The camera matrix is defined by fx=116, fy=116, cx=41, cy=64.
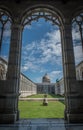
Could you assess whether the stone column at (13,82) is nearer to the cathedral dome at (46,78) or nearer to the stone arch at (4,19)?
the stone arch at (4,19)

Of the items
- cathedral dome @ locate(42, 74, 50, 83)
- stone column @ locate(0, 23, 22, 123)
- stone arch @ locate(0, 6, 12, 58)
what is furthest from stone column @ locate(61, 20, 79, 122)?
cathedral dome @ locate(42, 74, 50, 83)

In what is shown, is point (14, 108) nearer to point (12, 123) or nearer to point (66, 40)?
point (12, 123)

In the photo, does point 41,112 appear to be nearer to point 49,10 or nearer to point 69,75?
point 69,75

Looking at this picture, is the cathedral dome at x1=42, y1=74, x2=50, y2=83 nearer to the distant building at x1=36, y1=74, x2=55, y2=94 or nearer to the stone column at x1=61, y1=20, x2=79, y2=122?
the distant building at x1=36, y1=74, x2=55, y2=94

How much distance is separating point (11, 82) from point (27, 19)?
3.62 metres

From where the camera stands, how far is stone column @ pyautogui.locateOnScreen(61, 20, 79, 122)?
479cm

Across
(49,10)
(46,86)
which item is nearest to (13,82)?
(49,10)

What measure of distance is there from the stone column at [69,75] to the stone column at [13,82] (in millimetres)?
2170

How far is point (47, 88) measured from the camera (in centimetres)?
7288

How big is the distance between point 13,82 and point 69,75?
8.16 feet

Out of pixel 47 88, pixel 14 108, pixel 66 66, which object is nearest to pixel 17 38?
pixel 66 66

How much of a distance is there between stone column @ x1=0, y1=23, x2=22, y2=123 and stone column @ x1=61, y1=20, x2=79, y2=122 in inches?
85.4

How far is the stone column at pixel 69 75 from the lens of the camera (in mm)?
4785

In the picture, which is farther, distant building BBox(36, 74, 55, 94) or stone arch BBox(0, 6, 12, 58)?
distant building BBox(36, 74, 55, 94)
